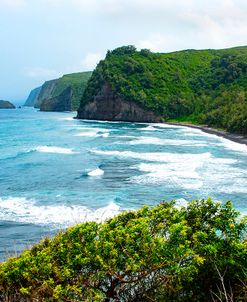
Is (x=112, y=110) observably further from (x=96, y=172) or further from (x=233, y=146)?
(x=96, y=172)

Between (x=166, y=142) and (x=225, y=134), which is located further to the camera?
(x=225, y=134)

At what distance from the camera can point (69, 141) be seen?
83438 millimetres

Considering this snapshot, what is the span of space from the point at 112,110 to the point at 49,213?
366 ft

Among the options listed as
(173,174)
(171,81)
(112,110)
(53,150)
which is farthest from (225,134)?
(171,81)

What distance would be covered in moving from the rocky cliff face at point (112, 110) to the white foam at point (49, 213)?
331ft

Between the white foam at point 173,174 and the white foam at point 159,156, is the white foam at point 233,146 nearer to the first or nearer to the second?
the white foam at point 159,156

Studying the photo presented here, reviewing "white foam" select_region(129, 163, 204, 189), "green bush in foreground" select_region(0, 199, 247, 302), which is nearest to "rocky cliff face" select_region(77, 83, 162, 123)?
"white foam" select_region(129, 163, 204, 189)

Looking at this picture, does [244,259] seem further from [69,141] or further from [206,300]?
[69,141]

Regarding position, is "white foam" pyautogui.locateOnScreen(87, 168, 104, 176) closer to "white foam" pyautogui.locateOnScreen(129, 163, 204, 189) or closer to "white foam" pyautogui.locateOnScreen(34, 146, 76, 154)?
"white foam" pyautogui.locateOnScreen(129, 163, 204, 189)

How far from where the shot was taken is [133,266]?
12.6 metres

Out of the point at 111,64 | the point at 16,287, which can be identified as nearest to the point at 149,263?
the point at 16,287

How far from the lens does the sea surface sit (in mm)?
31094

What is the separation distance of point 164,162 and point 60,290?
4433 centimetres

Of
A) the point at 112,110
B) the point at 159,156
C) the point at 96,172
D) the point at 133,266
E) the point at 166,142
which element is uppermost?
the point at 112,110
